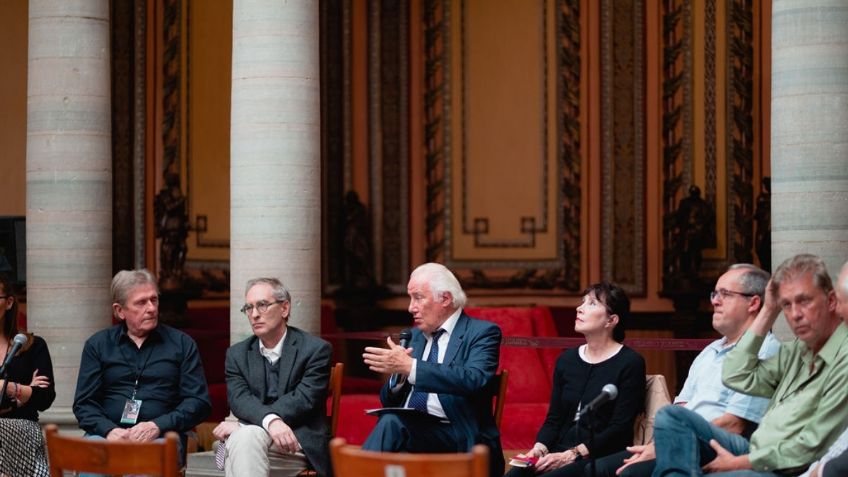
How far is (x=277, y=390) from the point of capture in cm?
647

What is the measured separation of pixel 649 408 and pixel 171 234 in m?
5.71

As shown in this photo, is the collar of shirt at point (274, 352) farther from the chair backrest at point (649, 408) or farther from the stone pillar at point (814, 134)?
the stone pillar at point (814, 134)

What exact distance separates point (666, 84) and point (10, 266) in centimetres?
560

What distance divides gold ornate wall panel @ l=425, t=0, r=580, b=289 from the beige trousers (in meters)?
6.20

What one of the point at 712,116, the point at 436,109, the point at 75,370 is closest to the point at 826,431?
the point at 75,370

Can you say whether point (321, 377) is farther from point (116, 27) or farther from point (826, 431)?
point (116, 27)

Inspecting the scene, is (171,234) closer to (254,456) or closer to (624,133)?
(624,133)

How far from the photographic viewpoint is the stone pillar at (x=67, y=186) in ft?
28.2

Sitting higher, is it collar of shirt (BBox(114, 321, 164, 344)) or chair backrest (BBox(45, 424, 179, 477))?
collar of shirt (BBox(114, 321, 164, 344))

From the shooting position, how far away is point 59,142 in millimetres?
8664

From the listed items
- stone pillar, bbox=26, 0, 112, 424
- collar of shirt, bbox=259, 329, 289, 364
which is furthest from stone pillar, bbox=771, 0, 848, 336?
stone pillar, bbox=26, 0, 112, 424

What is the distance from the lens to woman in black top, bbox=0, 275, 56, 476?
662 centimetres

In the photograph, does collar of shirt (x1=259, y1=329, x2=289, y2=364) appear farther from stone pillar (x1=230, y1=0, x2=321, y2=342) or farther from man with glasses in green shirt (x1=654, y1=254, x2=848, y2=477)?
man with glasses in green shirt (x1=654, y1=254, x2=848, y2=477)

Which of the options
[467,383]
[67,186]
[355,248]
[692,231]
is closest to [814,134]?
[467,383]
